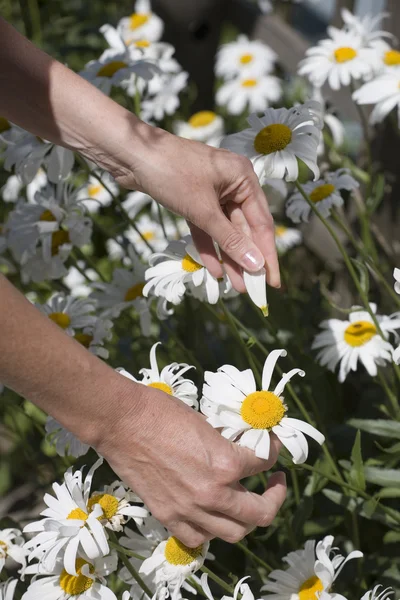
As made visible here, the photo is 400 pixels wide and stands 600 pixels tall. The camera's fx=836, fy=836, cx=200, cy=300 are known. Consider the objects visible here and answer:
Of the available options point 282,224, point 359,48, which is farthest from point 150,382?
point 282,224

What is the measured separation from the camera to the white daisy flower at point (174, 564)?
85cm

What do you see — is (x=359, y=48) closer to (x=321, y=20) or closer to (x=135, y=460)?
(x=135, y=460)

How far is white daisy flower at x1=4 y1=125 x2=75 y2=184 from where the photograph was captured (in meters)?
1.25

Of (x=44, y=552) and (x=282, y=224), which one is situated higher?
(x=44, y=552)

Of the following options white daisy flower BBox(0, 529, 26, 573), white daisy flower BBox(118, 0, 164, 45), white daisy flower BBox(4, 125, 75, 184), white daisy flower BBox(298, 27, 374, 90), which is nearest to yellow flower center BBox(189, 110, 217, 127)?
white daisy flower BBox(118, 0, 164, 45)

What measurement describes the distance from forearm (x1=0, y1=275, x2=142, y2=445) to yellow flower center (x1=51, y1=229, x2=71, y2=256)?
54 cm

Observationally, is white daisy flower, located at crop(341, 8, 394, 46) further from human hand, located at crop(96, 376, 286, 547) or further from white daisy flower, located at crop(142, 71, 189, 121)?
human hand, located at crop(96, 376, 286, 547)

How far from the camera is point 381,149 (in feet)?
5.47

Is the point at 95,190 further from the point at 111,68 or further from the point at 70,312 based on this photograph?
the point at 70,312

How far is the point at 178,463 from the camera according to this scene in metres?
0.77

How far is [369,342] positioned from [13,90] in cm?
59

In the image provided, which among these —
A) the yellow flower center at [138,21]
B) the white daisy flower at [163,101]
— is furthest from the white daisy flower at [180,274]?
the yellow flower center at [138,21]

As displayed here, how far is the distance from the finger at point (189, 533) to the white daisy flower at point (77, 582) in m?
0.09

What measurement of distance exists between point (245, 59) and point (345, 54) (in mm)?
765
